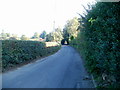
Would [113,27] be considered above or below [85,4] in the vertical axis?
below

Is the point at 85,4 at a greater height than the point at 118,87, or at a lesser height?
greater

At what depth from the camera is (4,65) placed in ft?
29.3

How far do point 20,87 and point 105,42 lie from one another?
3965mm

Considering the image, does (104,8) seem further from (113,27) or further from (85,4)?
(85,4)

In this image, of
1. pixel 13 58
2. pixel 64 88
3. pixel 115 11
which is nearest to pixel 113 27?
pixel 115 11

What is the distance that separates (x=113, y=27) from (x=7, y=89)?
15.4ft

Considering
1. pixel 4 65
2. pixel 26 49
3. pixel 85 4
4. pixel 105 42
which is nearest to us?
pixel 105 42

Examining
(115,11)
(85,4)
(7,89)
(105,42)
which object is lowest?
(7,89)

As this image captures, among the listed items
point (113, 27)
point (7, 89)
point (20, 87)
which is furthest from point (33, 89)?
point (113, 27)

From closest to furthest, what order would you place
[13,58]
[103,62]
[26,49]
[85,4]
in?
[103,62]
[85,4]
[13,58]
[26,49]

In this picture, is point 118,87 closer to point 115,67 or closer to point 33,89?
point 115,67

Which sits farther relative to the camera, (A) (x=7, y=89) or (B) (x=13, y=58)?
(B) (x=13, y=58)

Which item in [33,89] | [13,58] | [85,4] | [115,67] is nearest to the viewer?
[115,67]

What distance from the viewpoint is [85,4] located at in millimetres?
8352
